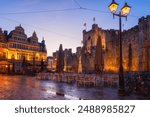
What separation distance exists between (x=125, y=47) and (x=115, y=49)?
226 inches

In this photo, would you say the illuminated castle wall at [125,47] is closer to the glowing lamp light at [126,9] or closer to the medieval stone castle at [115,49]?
the medieval stone castle at [115,49]

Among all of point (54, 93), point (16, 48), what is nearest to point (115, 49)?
point (16, 48)

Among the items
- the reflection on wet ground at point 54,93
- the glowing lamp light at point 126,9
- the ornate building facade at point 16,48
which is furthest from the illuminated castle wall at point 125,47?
the ornate building facade at point 16,48

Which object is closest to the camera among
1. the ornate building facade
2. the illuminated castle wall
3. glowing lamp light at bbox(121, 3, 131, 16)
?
glowing lamp light at bbox(121, 3, 131, 16)

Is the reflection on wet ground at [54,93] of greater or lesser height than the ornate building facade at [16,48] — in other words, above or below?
below

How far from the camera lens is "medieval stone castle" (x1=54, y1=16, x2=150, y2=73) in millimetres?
26789

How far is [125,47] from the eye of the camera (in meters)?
34.5

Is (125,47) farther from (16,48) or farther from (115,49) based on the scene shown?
(16,48)

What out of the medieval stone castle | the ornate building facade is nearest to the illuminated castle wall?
the medieval stone castle

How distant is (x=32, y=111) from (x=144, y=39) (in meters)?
25.6

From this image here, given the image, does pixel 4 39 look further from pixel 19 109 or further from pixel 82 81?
pixel 19 109

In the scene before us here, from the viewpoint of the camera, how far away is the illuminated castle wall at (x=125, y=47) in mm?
28337

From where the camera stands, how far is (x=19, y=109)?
6227mm

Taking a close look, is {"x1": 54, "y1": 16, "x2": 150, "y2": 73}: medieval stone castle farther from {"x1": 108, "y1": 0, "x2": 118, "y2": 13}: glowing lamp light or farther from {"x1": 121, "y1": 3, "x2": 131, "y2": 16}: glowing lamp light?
{"x1": 108, "y1": 0, "x2": 118, "y2": 13}: glowing lamp light
